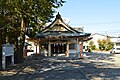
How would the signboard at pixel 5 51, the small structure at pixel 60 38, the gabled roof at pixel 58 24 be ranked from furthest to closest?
the gabled roof at pixel 58 24, the small structure at pixel 60 38, the signboard at pixel 5 51

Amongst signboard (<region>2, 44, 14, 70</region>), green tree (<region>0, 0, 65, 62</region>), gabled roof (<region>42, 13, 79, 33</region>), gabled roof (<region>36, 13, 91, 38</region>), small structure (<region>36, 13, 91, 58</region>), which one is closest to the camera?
signboard (<region>2, 44, 14, 70</region>)

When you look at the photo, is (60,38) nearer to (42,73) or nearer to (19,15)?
(19,15)

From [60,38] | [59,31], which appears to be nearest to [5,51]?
[60,38]

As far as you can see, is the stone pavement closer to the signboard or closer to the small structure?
the signboard

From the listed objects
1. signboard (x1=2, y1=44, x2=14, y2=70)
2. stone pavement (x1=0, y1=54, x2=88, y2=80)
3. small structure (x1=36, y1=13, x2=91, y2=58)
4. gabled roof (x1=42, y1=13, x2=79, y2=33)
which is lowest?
stone pavement (x1=0, y1=54, x2=88, y2=80)

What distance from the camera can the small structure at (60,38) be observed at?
37531mm

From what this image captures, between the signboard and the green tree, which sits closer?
the signboard

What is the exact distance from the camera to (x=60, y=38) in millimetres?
37531

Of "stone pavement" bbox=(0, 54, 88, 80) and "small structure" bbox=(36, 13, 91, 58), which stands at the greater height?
"small structure" bbox=(36, 13, 91, 58)

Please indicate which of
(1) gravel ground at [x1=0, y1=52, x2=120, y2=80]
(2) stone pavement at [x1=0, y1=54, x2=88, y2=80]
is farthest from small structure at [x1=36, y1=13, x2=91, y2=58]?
(2) stone pavement at [x1=0, y1=54, x2=88, y2=80]

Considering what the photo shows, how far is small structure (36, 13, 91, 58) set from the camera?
37.5 m

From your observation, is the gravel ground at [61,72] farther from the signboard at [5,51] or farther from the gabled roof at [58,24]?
the gabled roof at [58,24]

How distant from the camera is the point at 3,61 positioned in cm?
1925

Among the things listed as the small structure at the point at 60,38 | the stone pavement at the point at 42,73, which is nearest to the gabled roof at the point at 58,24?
the small structure at the point at 60,38
